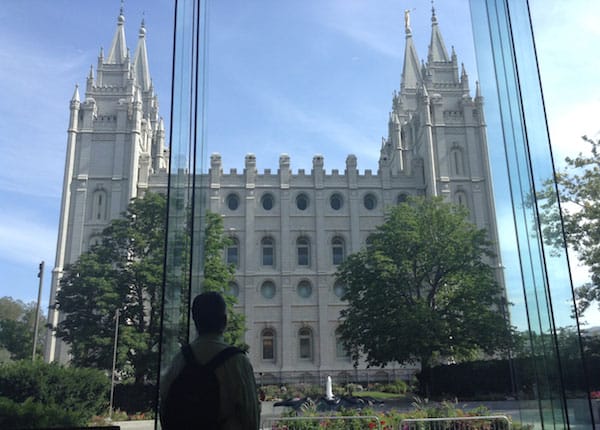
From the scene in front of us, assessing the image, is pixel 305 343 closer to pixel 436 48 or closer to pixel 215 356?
pixel 436 48

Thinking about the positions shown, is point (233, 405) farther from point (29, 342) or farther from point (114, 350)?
point (29, 342)

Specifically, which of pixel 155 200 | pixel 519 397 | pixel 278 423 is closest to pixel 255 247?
pixel 155 200

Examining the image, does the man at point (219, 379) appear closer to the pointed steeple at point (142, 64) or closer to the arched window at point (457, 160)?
the arched window at point (457, 160)

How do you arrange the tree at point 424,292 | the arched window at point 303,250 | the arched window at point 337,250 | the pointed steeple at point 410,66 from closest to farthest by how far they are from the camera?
the tree at point 424,292 → the arched window at point 303,250 → the arched window at point 337,250 → the pointed steeple at point 410,66

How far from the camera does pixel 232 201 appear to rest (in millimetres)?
36719

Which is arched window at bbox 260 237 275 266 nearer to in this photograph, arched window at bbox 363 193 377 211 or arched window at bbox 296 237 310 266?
arched window at bbox 296 237 310 266

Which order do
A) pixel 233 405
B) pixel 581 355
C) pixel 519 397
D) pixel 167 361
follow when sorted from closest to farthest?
pixel 233 405
pixel 167 361
pixel 581 355
pixel 519 397

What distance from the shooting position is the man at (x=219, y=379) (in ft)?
8.24

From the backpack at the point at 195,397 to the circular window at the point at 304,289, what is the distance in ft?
108

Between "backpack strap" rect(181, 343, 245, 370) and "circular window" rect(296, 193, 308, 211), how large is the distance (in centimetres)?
3451

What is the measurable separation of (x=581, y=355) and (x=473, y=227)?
69.5ft

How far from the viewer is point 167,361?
402 centimetres

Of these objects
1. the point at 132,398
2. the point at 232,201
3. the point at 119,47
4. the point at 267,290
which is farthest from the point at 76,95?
the point at 132,398

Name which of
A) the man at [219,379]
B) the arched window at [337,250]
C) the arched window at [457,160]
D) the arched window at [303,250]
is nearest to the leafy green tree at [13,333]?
the arched window at [303,250]
